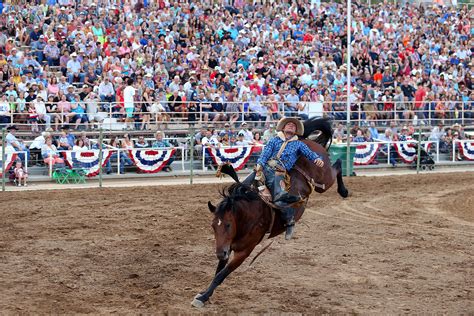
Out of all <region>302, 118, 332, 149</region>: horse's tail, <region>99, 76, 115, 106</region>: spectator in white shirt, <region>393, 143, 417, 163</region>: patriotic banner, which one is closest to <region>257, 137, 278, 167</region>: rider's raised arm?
<region>302, 118, 332, 149</region>: horse's tail

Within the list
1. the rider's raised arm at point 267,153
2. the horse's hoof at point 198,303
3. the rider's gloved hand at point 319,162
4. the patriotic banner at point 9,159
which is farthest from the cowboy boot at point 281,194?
the patriotic banner at point 9,159

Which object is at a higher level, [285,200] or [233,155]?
[285,200]

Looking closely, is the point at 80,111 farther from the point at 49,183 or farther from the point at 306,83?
the point at 306,83

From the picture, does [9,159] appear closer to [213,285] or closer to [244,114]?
[244,114]

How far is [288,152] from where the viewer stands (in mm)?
10484

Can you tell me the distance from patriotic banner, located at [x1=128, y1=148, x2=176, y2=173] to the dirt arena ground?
2.79m

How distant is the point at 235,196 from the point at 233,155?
11980 mm

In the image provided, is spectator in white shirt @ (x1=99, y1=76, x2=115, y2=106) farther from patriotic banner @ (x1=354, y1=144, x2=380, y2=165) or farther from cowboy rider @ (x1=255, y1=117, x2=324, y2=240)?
cowboy rider @ (x1=255, y1=117, x2=324, y2=240)

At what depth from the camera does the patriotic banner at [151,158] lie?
66.2 ft

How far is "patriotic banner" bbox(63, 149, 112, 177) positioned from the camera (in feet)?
63.5

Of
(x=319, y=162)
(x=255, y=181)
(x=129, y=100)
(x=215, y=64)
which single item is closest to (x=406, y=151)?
(x=215, y=64)

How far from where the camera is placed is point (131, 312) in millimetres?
8586

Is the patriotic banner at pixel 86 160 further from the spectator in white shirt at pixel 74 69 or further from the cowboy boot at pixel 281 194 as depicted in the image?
the cowboy boot at pixel 281 194

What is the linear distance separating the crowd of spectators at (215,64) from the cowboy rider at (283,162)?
10783 mm
